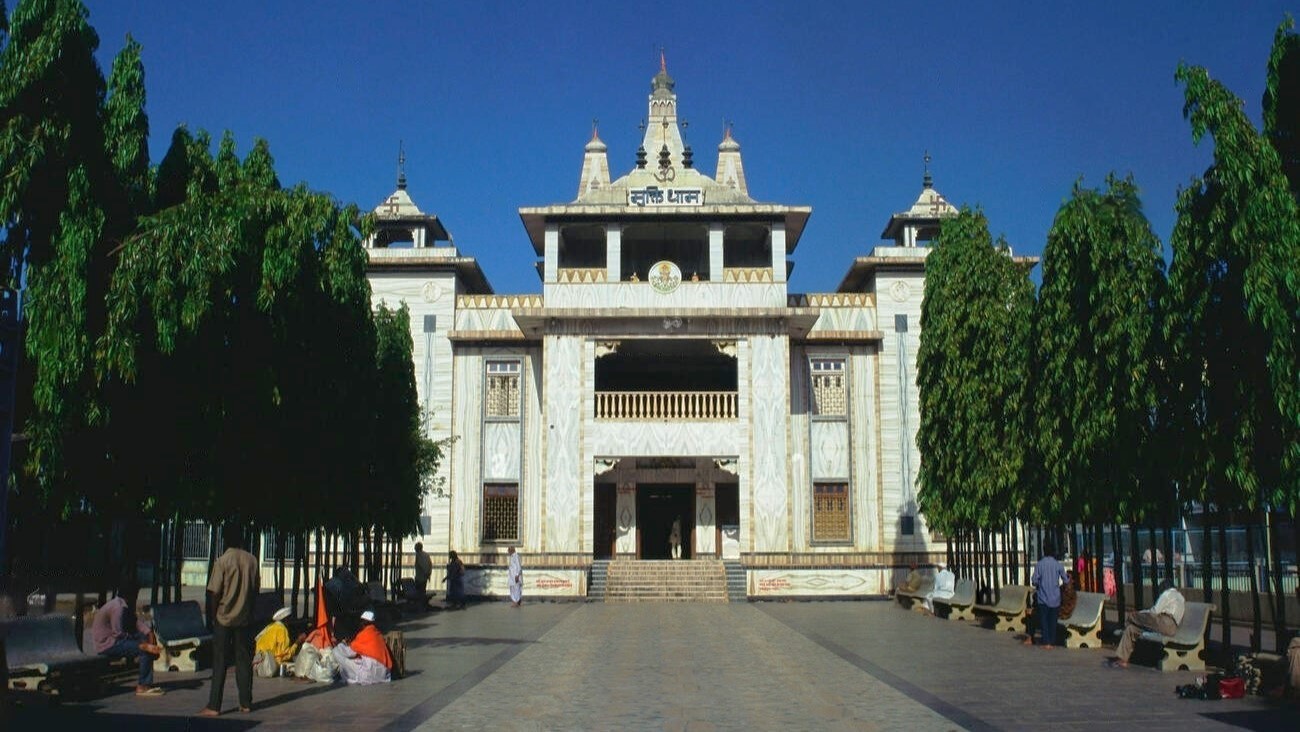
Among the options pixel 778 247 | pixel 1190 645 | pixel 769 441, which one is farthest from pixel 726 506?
pixel 1190 645

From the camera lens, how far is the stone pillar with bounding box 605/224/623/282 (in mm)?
33219

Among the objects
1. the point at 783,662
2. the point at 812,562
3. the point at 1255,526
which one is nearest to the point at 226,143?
the point at 783,662

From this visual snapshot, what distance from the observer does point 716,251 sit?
109 ft

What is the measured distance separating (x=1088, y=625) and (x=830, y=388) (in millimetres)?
17894

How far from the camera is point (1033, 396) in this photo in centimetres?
2047

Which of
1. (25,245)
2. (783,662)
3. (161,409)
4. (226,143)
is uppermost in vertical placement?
(226,143)

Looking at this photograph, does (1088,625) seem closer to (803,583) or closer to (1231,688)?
(1231,688)

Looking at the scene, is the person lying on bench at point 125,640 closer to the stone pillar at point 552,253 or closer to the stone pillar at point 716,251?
the stone pillar at point 552,253

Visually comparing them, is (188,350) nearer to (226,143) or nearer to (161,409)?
(161,409)

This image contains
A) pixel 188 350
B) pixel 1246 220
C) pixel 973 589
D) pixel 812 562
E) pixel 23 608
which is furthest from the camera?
pixel 812 562

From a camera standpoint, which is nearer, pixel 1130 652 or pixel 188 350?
pixel 188 350

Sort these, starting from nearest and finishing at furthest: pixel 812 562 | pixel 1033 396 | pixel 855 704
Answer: pixel 855 704 < pixel 1033 396 < pixel 812 562

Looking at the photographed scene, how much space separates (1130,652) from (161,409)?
472 inches

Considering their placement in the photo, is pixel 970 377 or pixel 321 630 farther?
pixel 970 377
